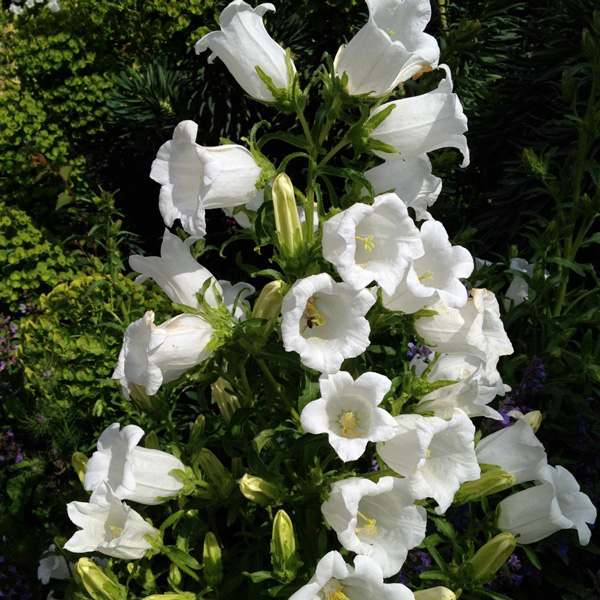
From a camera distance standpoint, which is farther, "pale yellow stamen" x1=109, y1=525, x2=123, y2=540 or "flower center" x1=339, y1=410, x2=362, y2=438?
"pale yellow stamen" x1=109, y1=525, x2=123, y2=540

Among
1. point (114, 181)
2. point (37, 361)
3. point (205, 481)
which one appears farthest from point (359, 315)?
point (114, 181)

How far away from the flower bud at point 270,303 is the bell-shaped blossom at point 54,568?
1549mm

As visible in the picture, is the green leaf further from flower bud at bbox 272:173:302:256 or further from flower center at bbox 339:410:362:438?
flower center at bbox 339:410:362:438

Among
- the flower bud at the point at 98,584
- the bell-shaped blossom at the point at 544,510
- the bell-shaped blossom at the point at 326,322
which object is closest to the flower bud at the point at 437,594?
the bell-shaped blossom at the point at 544,510

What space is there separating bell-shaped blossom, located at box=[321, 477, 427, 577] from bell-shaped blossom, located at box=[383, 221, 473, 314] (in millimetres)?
447

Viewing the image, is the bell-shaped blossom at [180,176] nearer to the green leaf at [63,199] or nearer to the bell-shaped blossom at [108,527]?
the bell-shaped blossom at [108,527]

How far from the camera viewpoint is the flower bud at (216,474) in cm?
206

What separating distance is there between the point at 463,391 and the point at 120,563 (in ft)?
4.57

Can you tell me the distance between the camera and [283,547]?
1777 millimetres

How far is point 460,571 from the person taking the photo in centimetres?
204

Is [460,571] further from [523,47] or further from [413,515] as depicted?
[523,47]

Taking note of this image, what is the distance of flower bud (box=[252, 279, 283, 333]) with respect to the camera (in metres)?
1.87

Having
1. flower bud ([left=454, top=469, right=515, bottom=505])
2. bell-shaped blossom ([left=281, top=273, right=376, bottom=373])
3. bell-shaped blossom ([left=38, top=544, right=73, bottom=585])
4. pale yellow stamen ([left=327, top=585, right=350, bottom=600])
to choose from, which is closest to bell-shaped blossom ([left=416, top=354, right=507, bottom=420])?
flower bud ([left=454, top=469, right=515, bottom=505])

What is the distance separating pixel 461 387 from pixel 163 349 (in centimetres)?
82
